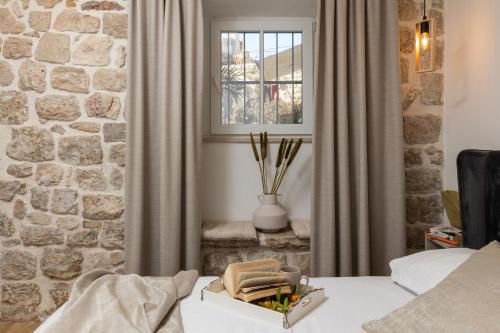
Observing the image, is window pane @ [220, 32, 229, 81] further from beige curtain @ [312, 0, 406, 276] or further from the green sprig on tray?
the green sprig on tray

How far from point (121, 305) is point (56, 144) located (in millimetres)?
1567

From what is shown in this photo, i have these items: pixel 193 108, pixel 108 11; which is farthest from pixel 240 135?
pixel 108 11

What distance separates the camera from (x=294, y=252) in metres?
2.57

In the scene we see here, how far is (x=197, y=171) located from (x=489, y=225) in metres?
1.59

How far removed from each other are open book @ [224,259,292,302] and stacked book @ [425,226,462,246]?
3.48ft

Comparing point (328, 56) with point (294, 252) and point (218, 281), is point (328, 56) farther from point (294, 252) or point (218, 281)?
point (218, 281)

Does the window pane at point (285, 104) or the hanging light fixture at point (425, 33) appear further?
the window pane at point (285, 104)

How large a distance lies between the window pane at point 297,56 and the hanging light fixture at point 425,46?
3.23 feet

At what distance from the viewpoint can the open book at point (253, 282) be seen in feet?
4.77

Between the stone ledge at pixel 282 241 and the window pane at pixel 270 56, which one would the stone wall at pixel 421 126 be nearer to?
the stone ledge at pixel 282 241

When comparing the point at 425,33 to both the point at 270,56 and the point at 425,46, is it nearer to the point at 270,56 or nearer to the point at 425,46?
the point at 425,46

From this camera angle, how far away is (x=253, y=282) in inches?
58.1

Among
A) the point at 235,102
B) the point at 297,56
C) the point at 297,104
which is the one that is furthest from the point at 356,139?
the point at 235,102

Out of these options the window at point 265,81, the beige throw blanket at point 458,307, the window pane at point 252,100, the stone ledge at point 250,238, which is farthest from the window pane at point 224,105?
the beige throw blanket at point 458,307
